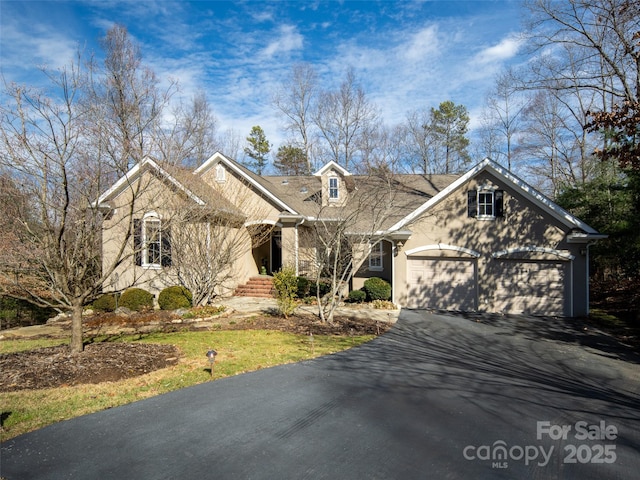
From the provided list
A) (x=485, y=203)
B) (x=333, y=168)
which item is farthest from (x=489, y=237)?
(x=333, y=168)

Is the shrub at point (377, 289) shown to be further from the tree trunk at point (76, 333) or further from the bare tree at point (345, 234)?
the tree trunk at point (76, 333)

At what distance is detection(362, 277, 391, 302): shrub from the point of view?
1667cm

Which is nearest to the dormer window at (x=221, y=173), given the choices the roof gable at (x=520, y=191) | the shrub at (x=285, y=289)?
the shrub at (x=285, y=289)

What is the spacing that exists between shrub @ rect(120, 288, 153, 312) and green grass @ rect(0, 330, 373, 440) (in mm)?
4542

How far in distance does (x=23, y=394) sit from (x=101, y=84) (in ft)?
32.6

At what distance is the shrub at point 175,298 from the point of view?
14953mm

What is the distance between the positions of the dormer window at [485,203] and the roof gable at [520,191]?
573 millimetres

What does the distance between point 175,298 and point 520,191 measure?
47.5ft

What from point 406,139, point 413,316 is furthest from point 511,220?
point 406,139

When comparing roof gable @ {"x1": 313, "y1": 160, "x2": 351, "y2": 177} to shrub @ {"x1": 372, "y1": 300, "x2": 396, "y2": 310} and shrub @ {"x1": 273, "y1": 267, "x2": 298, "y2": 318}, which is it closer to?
shrub @ {"x1": 372, "y1": 300, "x2": 396, "y2": 310}

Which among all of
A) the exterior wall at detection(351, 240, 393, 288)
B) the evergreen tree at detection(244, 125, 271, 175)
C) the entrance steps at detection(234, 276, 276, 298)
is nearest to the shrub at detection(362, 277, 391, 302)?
the exterior wall at detection(351, 240, 393, 288)

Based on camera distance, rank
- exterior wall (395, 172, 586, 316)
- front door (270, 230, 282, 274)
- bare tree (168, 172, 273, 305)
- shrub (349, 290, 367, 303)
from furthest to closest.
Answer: front door (270, 230, 282, 274)
shrub (349, 290, 367, 303)
exterior wall (395, 172, 586, 316)
bare tree (168, 172, 273, 305)

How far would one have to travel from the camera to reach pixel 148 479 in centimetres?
417

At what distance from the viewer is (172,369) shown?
7.97 metres
